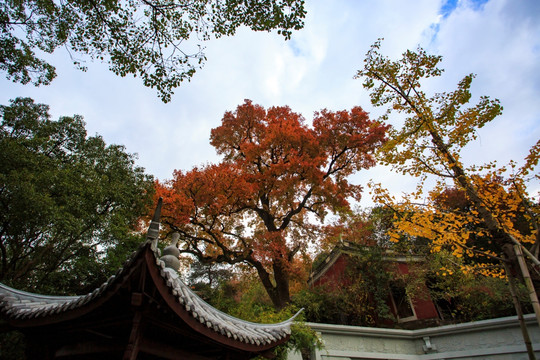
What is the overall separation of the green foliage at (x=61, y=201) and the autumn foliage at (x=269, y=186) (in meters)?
1.76

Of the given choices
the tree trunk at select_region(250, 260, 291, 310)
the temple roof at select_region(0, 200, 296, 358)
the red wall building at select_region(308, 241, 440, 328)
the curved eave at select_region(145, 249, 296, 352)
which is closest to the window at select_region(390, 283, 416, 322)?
the red wall building at select_region(308, 241, 440, 328)

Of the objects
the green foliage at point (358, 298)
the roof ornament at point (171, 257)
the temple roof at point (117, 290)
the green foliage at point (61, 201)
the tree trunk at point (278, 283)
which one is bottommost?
the green foliage at point (358, 298)

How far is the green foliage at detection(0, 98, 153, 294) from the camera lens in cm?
765

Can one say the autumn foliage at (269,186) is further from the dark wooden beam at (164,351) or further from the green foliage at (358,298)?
the dark wooden beam at (164,351)

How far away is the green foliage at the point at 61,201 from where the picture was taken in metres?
7.65

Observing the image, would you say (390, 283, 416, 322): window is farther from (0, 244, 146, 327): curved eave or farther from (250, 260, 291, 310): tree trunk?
(0, 244, 146, 327): curved eave

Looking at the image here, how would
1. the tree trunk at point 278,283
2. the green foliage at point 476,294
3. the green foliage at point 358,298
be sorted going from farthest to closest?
1. the tree trunk at point 278,283
2. the green foliage at point 358,298
3. the green foliage at point 476,294

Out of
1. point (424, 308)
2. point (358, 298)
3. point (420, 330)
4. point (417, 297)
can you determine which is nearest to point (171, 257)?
point (358, 298)

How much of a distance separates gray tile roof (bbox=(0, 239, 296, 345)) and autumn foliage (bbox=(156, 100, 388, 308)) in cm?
556

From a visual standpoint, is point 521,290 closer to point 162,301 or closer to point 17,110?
point 162,301

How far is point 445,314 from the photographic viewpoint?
1187 centimetres

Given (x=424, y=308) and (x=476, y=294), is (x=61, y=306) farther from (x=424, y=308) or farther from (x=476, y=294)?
(x=424, y=308)

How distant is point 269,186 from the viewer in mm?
13008

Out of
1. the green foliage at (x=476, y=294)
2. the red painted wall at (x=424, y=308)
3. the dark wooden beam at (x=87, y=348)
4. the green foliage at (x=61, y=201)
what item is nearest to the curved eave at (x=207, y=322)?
the dark wooden beam at (x=87, y=348)
